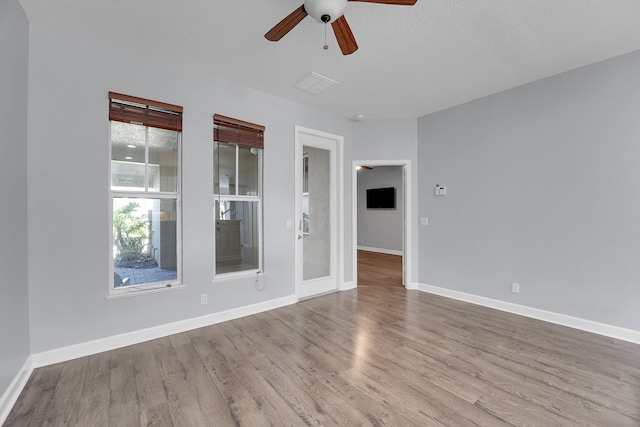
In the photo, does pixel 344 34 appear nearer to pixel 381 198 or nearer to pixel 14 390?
pixel 14 390

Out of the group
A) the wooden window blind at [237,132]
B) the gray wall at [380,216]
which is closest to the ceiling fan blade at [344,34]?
the wooden window blind at [237,132]

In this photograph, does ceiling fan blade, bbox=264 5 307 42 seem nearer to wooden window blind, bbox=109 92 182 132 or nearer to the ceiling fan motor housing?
the ceiling fan motor housing

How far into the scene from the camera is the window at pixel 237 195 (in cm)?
325

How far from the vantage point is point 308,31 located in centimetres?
232

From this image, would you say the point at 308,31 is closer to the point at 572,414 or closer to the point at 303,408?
the point at 303,408

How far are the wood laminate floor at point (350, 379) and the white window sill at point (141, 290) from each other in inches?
19.3

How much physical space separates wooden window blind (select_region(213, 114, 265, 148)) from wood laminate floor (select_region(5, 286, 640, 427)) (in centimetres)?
218

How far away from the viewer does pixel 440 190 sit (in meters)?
4.25

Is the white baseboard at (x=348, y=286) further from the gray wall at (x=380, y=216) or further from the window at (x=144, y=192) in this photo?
the gray wall at (x=380, y=216)

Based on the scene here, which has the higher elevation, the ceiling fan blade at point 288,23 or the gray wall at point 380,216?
the ceiling fan blade at point 288,23

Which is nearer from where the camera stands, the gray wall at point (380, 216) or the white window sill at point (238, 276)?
the white window sill at point (238, 276)

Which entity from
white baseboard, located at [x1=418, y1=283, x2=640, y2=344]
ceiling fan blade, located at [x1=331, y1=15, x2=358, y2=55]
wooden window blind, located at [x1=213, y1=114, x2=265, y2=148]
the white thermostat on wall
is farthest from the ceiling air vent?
white baseboard, located at [x1=418, y1=283, x2=640, y2=344]

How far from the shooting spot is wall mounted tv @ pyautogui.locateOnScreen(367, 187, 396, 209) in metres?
8.20

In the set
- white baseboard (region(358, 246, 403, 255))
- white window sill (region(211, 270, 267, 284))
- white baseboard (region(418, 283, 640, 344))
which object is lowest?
white baseboard (region(418, 283, 640, 344))
